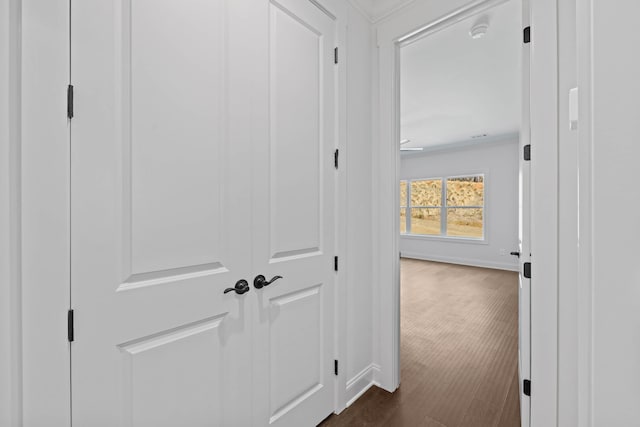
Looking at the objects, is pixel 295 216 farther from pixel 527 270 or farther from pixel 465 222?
pixel 465 222

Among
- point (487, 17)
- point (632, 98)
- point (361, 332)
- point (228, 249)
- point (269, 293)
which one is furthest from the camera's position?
point (487, 17)

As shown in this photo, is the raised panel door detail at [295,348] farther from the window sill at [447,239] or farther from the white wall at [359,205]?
the window sill at [447,239]

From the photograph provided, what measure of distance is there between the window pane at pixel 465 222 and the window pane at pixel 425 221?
295 millimetres

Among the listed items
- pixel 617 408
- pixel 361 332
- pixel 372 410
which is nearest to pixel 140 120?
pixel 617 408

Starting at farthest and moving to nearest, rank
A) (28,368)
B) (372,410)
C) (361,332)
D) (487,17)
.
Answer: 1. (487,17)
2. (361,332)
3. (372,410)
4. (28,368)

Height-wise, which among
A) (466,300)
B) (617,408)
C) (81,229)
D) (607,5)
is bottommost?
(466,300)

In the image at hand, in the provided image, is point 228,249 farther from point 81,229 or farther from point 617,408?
point 617,408

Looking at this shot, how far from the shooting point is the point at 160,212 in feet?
3.36

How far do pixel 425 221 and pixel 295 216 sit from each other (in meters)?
6.49

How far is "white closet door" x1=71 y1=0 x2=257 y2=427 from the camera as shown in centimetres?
88

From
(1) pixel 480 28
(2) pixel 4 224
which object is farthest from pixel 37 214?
(1) pixel 480 28

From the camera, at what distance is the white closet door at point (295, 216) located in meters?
1.34

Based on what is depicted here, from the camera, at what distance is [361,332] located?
192 centimetres

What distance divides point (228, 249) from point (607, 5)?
1.22 metres
